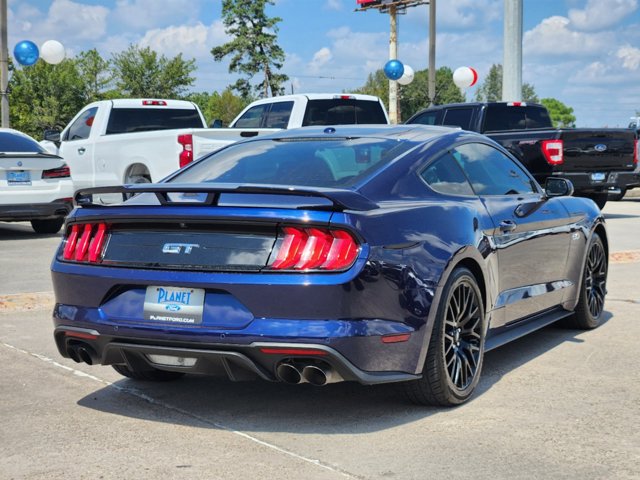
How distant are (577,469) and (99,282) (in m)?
2.39

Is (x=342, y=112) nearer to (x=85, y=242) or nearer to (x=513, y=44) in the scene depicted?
(x=513, y=44)

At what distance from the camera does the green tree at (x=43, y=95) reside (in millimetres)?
69375

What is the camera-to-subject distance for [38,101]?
69.9 m

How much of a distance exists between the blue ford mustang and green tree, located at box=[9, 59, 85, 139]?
217 feet

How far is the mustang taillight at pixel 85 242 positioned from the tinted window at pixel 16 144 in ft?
32.9

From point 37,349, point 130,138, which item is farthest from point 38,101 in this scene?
point 37,349

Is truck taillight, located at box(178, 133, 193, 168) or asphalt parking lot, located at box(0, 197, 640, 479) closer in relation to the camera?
asphalt parking lot, located at box(0, 197, 640, 479)

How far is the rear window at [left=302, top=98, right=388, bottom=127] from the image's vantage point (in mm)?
15498

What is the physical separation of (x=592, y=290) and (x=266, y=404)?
10.8 feet

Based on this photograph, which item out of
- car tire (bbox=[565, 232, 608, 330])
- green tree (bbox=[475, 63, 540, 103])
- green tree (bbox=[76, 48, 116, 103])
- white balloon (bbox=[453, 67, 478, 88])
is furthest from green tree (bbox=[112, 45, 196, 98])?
green tree (bbox=[475, 63, 540, 103])

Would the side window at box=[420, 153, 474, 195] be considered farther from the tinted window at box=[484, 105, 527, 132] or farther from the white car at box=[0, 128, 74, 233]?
the tinted window at box=[484, 105, 527, 132]

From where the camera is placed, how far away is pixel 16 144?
14852mm

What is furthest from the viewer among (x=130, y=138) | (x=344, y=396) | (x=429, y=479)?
(x=130, y=138)

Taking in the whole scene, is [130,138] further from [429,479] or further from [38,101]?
[38,101]
